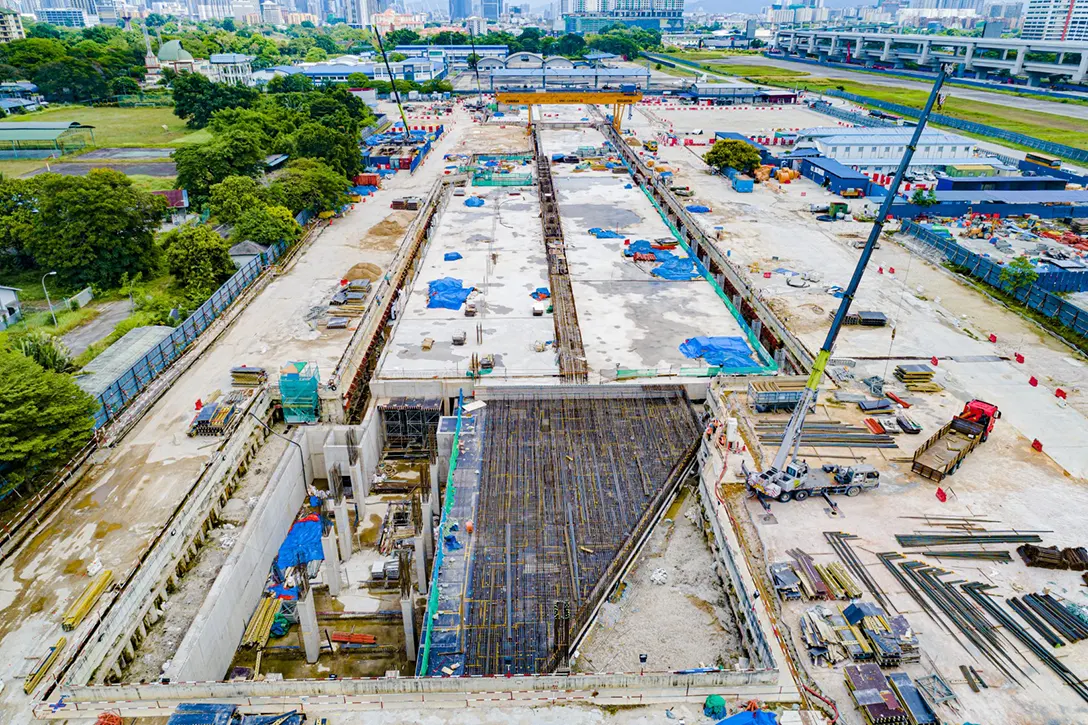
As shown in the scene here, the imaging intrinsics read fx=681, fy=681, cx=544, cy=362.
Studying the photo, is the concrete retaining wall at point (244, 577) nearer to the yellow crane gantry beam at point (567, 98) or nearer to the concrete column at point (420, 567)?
the concrete column at point (420, 567)

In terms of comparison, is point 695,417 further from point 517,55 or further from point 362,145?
point 517,55

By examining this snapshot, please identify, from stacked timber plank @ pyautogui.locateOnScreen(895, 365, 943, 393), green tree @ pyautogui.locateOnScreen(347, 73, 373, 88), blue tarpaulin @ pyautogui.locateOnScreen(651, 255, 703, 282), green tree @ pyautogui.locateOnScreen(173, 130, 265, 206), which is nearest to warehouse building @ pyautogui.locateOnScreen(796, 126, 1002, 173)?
blue tarpaulin @ pyautogui.locateOnScreen(651, 255, 703, 282)

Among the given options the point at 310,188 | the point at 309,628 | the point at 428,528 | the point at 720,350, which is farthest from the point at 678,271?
the point at 309,628

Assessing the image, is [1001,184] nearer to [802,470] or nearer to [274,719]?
[802,470]

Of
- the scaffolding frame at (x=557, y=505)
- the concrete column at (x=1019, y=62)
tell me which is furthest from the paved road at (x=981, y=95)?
the scaffolding frame at (x=557, y=505)

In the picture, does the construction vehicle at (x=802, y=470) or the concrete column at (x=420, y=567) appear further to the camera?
the construction vehicle at (x=802, y=470)

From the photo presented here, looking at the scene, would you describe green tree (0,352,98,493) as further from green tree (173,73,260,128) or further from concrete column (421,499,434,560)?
green tree (173,73,260,128)
